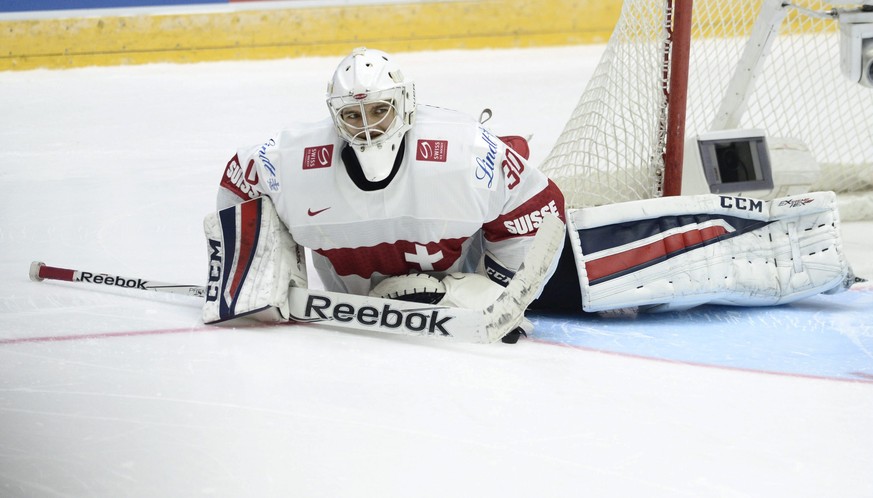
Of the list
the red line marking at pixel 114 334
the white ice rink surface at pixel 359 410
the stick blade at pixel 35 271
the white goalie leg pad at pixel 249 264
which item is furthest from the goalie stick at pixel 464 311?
the stick blade at pixel 35 271

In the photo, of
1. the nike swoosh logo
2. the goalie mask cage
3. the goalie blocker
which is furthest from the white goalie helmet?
the goalie mask cage

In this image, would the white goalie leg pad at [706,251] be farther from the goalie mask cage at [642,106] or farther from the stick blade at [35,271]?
the stick blade at [35,271]

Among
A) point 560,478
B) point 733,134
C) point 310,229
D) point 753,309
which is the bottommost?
point 560,478

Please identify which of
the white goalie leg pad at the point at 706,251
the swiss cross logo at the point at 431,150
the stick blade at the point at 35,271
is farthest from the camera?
the stick blade at the point at 35,271

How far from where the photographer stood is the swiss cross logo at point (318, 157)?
2.28 meters

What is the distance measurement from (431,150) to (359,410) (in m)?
0.68

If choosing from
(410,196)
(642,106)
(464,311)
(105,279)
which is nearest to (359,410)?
(464,311)

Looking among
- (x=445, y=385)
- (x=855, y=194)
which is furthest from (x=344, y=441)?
(x=855, y=194)

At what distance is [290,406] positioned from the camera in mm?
1817

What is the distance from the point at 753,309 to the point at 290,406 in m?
1.35

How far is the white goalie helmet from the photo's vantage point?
7.16 feet

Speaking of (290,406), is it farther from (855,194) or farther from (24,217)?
(855,194)

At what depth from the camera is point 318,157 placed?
228 cm

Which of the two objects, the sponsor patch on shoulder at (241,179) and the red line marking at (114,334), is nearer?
the red line marking at (114,334)
